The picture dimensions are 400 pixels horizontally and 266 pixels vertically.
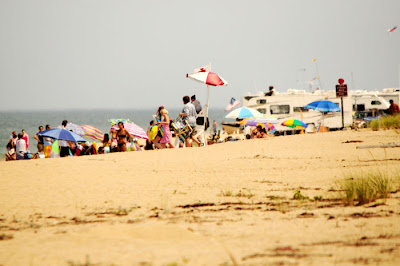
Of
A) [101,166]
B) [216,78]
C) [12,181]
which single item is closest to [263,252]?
[12,181]

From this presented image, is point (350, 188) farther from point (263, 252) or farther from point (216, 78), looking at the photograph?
point (216, 78)

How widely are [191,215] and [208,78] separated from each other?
10541 mm

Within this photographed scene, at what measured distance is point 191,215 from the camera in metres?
6.41

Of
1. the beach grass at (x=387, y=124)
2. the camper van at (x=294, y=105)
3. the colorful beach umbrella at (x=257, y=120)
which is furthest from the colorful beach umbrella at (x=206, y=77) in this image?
the camper van at (x=294, y=105)

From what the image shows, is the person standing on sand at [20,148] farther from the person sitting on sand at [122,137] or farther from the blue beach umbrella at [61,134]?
the person sitting on sand at [122,137]

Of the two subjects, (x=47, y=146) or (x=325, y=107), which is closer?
(x=47, y=146)

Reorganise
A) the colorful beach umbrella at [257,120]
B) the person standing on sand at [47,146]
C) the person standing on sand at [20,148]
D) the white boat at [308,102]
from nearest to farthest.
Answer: the person standing on sand at [47,146], the person standing on sand at [20,148], the colorful beach umbrella at [257,120], the white boat at [308,102]

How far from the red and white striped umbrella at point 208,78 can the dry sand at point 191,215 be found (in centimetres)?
485

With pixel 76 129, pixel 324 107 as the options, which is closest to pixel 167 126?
pixel 76 129

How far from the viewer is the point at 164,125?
15555 millimetres

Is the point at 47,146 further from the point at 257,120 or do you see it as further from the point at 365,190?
the point at 257,120

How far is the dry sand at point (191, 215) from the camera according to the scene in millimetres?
4699

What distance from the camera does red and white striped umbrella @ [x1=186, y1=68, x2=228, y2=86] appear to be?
54.0 feet

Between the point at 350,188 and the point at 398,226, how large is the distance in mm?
1427
